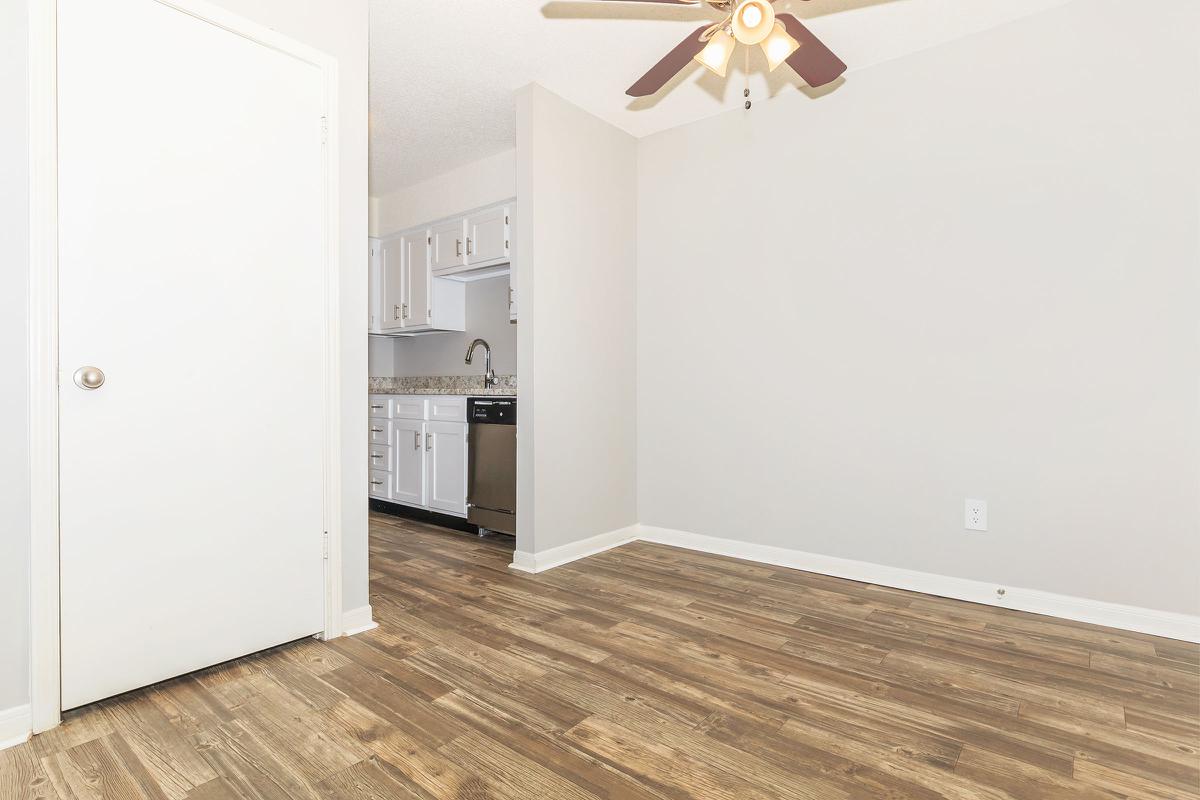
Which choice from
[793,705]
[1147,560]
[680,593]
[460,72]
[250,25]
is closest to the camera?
[793,705]

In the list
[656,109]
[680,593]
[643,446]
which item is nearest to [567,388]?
[643,446]

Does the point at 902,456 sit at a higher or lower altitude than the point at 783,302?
lower

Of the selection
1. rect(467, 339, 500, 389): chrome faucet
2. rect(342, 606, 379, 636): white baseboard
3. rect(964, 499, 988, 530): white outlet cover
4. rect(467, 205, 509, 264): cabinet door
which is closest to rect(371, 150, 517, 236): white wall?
rect(467, 205, 509, 264): cabinet door

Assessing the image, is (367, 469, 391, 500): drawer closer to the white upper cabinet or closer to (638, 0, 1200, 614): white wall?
the white upper cabinet

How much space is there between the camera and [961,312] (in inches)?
114

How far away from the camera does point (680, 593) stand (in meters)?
2.96

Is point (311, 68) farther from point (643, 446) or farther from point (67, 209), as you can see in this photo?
point (643, 446)

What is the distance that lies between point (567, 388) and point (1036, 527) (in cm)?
230

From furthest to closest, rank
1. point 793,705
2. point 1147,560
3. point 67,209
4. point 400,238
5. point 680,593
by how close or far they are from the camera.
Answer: point 400,238 < point 680,593 < point 1147,560 < point 793,705 < point 67,209

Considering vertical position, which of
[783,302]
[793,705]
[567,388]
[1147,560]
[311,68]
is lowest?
[793,705]

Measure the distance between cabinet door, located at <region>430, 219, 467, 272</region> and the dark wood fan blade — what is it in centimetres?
245

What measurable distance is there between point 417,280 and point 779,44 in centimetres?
360

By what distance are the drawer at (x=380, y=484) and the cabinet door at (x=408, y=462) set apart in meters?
0.06

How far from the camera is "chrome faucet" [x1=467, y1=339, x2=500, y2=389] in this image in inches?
192
